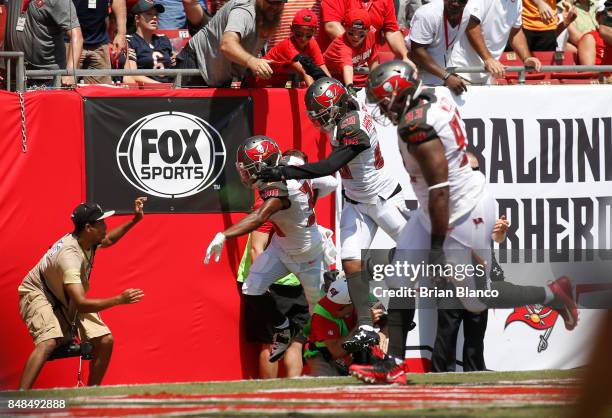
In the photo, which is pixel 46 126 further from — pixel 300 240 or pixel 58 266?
pixel 300 240

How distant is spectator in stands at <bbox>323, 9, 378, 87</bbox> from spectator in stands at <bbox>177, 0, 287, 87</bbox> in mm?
621

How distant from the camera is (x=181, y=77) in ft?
33.5

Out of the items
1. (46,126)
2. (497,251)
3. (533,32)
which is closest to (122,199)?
(46,126)

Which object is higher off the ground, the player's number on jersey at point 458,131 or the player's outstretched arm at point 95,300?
the player's number on jersey at point 458,131

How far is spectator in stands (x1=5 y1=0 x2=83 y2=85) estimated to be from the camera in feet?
33.0

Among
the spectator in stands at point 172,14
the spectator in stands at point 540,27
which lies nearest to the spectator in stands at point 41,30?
the spectator in stands at point 172,14

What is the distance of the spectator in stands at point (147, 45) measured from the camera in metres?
11.3

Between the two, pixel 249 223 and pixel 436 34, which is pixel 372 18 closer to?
pixel 436 34

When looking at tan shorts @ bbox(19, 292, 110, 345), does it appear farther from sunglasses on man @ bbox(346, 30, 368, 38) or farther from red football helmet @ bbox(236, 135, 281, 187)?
sunglasses on man @ bbox(346, 30, 368, 38)

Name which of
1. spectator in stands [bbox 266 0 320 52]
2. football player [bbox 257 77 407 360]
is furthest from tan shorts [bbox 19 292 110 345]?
spectator in stands [bbox 266 0 320 52]

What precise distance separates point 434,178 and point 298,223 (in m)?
2.33

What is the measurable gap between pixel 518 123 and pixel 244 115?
8.14 ft

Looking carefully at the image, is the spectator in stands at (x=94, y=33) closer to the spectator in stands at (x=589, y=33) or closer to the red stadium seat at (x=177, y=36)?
the red stadium seat at (x=177, y=36)

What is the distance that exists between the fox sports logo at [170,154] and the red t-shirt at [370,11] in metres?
1.56
